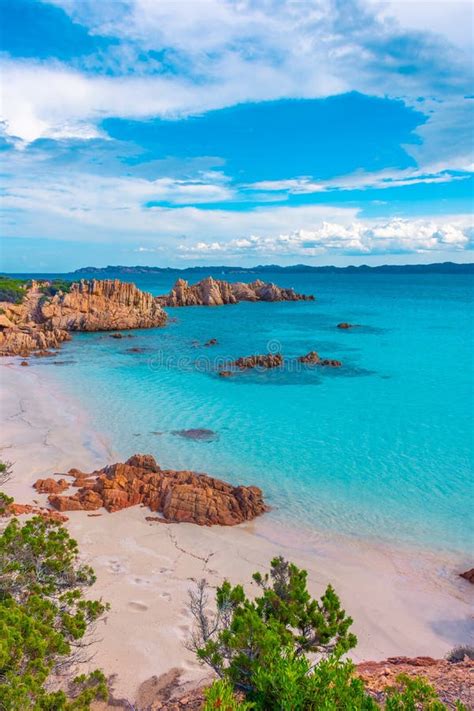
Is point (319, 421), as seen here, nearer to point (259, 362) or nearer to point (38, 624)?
point (259, 362)

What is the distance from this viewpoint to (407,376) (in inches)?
1439

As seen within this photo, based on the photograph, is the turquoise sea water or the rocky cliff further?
the rocky cliff

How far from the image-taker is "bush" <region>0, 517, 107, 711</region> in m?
5.67

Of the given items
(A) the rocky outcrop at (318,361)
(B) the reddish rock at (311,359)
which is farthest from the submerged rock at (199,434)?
(B) the reddish rock at (311,359)

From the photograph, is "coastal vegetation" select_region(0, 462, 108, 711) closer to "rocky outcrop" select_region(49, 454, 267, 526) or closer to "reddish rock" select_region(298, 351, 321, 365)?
"rocky outcrop" select_region(49, 454, 267, 526)

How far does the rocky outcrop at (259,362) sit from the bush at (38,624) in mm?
29896

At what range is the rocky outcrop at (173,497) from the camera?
15.1 metres

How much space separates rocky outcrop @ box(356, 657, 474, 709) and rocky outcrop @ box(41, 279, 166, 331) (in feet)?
180

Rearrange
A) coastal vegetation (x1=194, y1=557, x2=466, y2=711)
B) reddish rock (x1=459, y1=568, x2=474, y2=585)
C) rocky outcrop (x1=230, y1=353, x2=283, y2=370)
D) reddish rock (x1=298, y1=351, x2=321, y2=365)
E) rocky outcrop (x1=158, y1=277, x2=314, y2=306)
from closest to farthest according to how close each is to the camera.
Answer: coastal vegetation (x1=194, y1=557, x2=466, y2=711)
reddish rock (x1=459, y1=568, x2=474, y2=585)
rocky outcrop (x1=230, y1=353, x2=283, y2=370)
reddish rock (x1=298, y1=351, x2=321, y2=365)
rocky outcrop (x1=158, y1=277, x2=314, y2=306)

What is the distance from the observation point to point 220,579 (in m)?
12.1

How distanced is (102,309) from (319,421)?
44.7 m

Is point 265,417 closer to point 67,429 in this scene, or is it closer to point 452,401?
point 67,429

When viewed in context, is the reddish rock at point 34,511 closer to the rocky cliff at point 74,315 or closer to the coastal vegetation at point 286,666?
the coastal vegetation at point 286,666

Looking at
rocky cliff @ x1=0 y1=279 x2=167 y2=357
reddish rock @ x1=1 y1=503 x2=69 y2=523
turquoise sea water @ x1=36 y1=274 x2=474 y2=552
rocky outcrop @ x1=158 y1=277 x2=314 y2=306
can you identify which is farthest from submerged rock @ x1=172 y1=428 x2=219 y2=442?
rocky outcrop @ x1=158 y1=277 x2=314 y2=306
